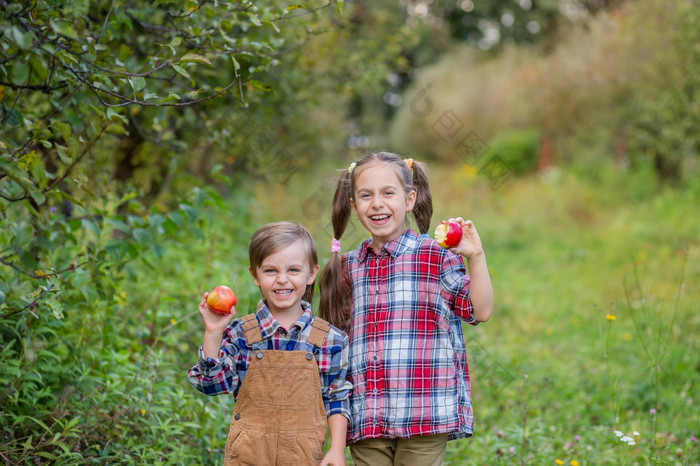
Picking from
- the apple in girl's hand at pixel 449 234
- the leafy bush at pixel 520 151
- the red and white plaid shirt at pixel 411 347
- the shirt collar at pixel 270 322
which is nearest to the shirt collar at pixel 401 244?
the red and white plaid shirt at pixel 411 347

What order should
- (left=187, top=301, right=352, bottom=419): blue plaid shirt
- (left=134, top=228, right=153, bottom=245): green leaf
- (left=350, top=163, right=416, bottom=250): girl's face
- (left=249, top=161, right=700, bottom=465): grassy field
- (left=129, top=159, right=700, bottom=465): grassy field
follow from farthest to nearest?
(left=249, top=161, right=700, bottom=465): grassy field < (left=129, top=159, right=700, bottom=465): grassy field < (left=134, top=228, right=153, bottom=245): green leaf < (left=350, top=163, right=416, bottom=250): girl's face < (left=187, top=301, right=352, bottom=419): blue plaid shirt

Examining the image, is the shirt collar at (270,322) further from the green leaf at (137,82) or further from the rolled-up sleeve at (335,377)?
the green leaf at (137,82)

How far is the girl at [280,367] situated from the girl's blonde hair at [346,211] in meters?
0.14

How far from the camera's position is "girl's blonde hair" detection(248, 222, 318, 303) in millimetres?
2203

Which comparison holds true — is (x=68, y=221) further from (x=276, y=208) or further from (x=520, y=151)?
(x=520, y=151)

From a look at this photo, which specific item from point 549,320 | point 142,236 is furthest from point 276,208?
point 142,236

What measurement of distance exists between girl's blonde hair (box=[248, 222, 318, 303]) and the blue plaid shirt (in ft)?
0.53

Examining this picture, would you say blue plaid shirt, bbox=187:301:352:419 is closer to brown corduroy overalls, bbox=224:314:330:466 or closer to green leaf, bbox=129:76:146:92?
brown corduroy overalls, bbox=224:314:330:466

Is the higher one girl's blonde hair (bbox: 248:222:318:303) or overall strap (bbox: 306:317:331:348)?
girl's blonde hair (bbox: 248:222:318:303)

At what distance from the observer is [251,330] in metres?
2.18

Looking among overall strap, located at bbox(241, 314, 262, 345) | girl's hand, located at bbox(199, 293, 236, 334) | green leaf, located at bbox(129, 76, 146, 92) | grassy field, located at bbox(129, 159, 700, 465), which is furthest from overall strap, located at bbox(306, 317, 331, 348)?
green leaf, located at bbox(129, 76, 146, 92)

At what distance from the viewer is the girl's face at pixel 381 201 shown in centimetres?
234

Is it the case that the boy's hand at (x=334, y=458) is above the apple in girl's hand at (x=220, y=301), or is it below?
below

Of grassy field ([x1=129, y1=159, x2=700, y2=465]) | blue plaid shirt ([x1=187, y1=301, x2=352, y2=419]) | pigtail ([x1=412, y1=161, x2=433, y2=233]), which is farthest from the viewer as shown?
grassy field ([x1=129, y1=159, x2=700, y2=465])
